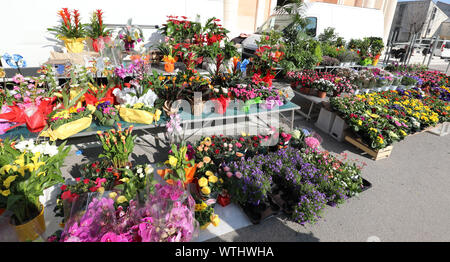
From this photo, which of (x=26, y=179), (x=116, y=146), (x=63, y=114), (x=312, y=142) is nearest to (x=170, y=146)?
(x=116, y=146)

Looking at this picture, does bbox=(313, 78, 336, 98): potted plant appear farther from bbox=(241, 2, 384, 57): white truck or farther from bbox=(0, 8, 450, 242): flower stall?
bbox=(241, 2, 384, 57): white truck

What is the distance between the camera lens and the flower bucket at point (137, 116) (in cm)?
318

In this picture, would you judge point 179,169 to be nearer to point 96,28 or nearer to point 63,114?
point 63,114

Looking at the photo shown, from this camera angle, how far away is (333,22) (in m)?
9.66

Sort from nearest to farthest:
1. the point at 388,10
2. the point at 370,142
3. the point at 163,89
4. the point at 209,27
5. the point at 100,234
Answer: the point at 100,234 < the point at 163,89 < the point at 370,142 < the point at 209,27 < the point at 388,10

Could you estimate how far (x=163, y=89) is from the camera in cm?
357

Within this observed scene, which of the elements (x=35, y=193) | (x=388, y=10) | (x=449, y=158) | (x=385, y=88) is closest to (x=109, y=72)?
(x=35, y=193)

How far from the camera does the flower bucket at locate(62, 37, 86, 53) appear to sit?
15.1ft

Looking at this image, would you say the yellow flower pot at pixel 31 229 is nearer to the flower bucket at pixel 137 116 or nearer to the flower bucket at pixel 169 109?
the flower bucket at pixel 137 116

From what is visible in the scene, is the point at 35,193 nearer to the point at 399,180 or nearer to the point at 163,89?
the point at 163,89

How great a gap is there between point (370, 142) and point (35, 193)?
479 cm

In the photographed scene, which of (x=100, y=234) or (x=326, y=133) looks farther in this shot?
(x=326, y=133)
